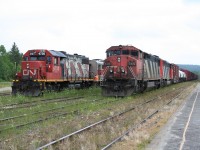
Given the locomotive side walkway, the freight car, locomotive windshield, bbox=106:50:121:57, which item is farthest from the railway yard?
locomotive windshield, bbox=106:50:121:57

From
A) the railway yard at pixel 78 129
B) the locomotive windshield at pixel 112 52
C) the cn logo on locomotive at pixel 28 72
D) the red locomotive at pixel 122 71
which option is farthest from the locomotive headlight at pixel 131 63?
the railway yard at pixel 78 129

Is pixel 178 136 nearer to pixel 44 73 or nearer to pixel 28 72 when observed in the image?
pixel 44 73

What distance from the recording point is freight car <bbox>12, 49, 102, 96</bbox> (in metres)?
24.9

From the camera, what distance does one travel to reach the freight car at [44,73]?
24.9m

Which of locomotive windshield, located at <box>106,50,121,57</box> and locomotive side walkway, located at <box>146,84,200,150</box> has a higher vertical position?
locomotive windshield, located at <box>106,50,121,57</box>

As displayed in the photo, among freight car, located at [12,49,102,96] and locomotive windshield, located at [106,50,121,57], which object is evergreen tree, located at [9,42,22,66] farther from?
locomotive windshield, located at [106,50,121,57]

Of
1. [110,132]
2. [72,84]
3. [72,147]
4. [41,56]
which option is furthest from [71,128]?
[72,84]

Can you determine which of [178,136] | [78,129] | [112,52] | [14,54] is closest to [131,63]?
[112,52]

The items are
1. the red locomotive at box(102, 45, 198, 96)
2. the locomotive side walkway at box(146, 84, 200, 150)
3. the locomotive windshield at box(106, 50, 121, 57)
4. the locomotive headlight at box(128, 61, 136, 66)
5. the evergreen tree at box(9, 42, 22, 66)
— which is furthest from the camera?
the evergreen tree at box(9, 42, 22, 66)

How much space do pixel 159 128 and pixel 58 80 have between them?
55.4ft

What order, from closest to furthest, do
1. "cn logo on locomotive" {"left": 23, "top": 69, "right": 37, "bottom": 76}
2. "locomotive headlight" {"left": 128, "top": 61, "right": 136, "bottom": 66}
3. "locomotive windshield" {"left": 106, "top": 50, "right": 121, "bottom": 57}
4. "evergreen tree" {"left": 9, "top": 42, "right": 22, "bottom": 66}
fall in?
"locomotive headlight" {"left": 128, "top": 61, "right": 136, "bottom": 66}, "cn logo on locomotive" {"left": 23, "top": 69, "right": 37, "bottom": 76}, "locomotive windshield" {"left": 106, "top": 50, "right": 121, "bottom": 57}, "evergreen tree" {"left": 9, "top": 42, "right": 22, "bottom": 66}

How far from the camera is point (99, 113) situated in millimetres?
16109

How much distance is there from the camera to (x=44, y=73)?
25969mm

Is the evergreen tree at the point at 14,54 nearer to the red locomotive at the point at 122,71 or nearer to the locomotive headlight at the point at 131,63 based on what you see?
the red locomotive at the point at 122,71
